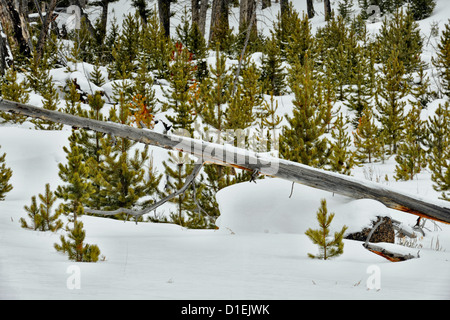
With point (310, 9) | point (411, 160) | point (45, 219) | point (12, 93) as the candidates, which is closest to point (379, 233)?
point (45, 219)

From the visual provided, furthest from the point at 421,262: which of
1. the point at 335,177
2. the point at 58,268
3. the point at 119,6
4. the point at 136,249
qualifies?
the point at 119,6

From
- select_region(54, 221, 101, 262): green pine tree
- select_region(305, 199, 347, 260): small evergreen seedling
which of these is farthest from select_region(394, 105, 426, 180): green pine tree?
select_region(54, 221, 101, 262): green pine tree

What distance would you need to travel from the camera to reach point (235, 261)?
2.95 metres

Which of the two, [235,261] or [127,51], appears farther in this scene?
[127,51]

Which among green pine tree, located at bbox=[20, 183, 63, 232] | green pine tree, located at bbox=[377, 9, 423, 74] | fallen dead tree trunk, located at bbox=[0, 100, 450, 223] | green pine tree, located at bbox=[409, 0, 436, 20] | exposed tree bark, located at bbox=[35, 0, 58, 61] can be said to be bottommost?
green pine tree, located at bbox=[20, 183, 63, 232]

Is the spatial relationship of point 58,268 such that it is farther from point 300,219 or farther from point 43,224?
point 300,219

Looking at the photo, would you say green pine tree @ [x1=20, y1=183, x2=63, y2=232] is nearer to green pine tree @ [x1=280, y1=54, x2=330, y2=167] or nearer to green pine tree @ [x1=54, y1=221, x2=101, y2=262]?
green pine tree @ [x1=54, y1=221, x2=101, y2=262]

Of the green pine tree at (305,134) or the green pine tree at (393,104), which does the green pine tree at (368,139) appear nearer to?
the green pine tree at (393,104)

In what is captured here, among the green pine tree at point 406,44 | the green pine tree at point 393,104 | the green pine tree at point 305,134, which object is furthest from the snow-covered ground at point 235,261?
the green pine tree at point 406,44

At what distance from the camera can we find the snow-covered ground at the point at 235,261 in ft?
6.54

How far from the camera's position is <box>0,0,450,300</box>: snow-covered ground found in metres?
1.99

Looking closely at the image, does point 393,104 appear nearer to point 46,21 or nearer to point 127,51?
point 127,51

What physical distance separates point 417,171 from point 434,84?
6996mm

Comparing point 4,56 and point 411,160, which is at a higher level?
point 4,56
